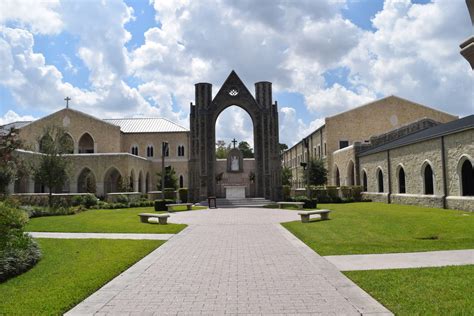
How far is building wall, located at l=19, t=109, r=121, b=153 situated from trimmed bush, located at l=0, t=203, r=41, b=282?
45.0 metres

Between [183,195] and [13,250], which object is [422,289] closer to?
[13,250]

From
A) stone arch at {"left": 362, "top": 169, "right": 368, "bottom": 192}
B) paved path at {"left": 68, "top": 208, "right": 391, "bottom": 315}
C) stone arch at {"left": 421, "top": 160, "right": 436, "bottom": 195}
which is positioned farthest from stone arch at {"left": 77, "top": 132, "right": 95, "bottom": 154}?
paved path at {"left": 68, "top": 208, "right": 391, "bottom": 315}

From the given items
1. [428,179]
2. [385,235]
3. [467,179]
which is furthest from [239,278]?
[428,179]

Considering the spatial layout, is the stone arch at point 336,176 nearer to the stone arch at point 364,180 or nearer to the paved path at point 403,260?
the stone arch at point 364,180

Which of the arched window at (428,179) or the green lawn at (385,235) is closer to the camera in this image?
the green lawn at (385,235)

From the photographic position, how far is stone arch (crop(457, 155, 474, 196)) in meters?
22.0

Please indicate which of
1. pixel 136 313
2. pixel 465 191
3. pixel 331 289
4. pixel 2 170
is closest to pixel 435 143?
pixel 465 191

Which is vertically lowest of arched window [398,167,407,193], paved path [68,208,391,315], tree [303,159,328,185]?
paved path [68,208,391,315]

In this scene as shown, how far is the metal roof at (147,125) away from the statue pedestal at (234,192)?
23.4 m

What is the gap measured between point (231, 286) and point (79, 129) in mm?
50925

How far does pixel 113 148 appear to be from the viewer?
54.2m

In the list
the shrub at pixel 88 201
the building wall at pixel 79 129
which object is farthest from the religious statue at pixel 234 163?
the building wall at pixel 79 129

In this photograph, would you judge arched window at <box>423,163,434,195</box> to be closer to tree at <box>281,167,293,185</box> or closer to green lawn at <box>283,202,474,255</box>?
green lawn at <box>283,202,474,255</box>

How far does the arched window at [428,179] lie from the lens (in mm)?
26172
